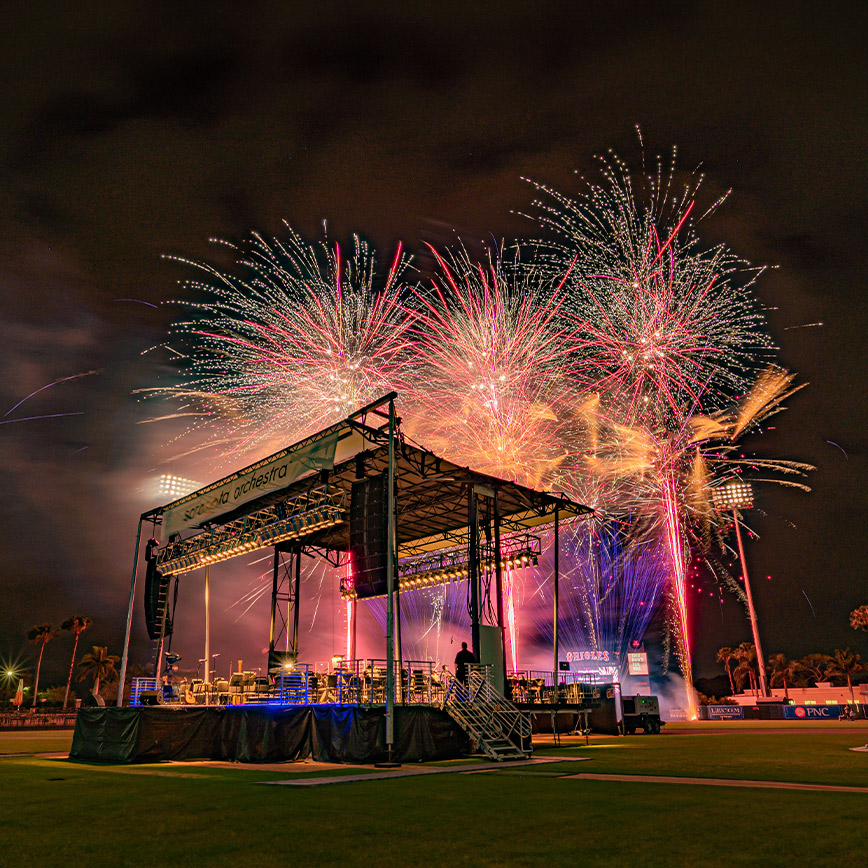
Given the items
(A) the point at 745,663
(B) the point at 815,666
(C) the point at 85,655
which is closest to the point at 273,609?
(C) the point at 85,655

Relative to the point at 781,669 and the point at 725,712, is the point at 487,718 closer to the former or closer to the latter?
the point at 725,712

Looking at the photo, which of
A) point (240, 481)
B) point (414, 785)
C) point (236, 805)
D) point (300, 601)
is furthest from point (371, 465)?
point (236, 805)

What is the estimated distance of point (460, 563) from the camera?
3334cm

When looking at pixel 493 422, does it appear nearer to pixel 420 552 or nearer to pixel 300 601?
pixel 420 552

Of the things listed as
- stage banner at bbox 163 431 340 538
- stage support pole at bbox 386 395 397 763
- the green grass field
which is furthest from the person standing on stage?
the green grass field

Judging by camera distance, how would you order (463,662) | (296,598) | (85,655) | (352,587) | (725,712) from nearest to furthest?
(463,662) < (352,587) < (296,598) < (725,712) < (85,655)

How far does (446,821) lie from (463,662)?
13965 mm

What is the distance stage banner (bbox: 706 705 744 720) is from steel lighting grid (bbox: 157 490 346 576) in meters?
44.5

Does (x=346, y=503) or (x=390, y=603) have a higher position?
(x=346, y=503)

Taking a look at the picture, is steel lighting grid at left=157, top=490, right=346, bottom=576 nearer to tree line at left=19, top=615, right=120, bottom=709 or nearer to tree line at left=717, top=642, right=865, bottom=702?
tree line at left=19, top=615, right=120, bottom=709

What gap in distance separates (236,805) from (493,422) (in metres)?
22.7

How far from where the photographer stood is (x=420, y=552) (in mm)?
36156

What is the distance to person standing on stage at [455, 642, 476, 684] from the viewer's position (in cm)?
2112

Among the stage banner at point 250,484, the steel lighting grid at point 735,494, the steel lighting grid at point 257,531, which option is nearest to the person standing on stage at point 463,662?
the steel lighting grid at point 257,531
